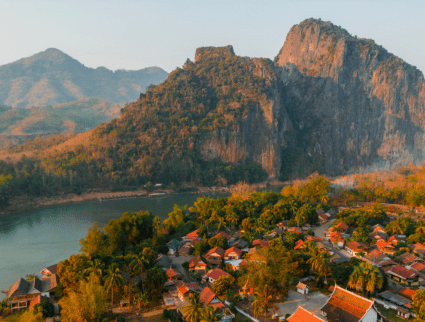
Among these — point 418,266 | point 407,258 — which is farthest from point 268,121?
point 418,266

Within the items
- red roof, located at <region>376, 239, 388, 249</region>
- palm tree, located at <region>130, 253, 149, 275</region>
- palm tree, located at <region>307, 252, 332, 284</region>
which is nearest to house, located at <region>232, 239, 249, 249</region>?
palm tree, located at <region>307, 252, 332, 284</region>

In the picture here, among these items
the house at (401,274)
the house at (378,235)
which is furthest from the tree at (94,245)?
the house at (378,235)

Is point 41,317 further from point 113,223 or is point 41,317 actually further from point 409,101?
point 409,101

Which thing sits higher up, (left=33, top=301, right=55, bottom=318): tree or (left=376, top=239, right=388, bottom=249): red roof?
(left=33, top=301, right=55, bottom=318): tree

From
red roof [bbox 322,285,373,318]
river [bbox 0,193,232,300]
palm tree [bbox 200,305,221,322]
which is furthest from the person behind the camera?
river [bbox 0,193,232,300]

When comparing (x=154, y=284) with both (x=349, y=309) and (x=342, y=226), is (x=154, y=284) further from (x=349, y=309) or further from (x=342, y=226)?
(x=342, y=226)

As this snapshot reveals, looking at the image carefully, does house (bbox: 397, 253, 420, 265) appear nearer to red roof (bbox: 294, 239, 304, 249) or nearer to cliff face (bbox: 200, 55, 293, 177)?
red roof (bbox: 294, 239, 304, 249)

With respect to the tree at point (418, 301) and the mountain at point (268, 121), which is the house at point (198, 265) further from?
the mountain at point (268, 121)
